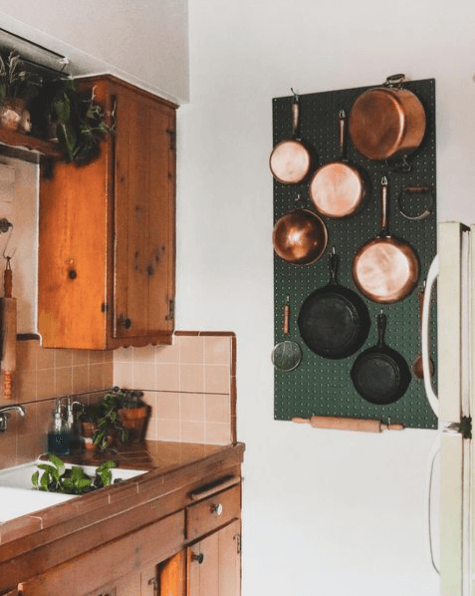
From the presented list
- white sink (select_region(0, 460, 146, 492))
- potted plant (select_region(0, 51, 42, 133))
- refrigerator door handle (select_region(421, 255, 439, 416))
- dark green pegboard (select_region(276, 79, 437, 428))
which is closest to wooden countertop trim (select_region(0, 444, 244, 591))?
white sink (select_region(0, 460, 146, 492))

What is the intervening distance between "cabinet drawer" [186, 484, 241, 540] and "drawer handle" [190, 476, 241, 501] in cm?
3

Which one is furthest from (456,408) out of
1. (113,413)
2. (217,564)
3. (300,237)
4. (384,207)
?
(113,413)

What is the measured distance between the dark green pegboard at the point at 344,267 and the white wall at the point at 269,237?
5 centimetres

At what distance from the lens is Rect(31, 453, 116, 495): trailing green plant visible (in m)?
2.65

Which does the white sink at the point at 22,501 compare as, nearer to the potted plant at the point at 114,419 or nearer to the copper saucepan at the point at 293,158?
the potted plant at the point at 114,419

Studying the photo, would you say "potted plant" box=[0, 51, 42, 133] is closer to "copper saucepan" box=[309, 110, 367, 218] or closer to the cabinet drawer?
"copper saucepan" box=[309, 110, 367, 218]

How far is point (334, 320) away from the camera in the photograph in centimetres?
310

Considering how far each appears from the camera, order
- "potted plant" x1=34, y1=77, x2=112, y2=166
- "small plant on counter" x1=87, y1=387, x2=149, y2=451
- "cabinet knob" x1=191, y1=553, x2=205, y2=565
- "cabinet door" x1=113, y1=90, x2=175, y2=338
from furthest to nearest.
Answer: "small plant on counter" x1=87, y1=387, x2=149, y2=451 → "cabinet door" x1=113, y1=90, x2=175, y2=338 → "cabinet knob" x1=191, y1=553, x2=205, y2=565 → "potted plant" x1=34, y1=77, x2=112, y2=166

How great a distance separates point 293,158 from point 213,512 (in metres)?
1.51

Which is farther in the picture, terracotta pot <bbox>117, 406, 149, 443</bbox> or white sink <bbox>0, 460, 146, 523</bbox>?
terracotta pot <bbox>117, 406, 149, 443</bbox>

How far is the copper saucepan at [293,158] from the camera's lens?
315cm

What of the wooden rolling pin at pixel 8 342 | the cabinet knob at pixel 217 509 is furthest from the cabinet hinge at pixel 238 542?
the wooden rolling pin at pixel 8 342

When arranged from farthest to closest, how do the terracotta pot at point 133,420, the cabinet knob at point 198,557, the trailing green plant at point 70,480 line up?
the terracotta pot at point 133,420
the cabinet knob at point 198,557
the trailing green plant at point 70,480

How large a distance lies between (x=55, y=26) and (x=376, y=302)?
1.59m
